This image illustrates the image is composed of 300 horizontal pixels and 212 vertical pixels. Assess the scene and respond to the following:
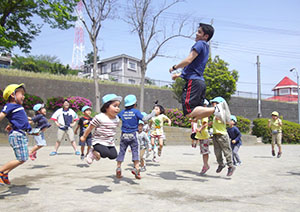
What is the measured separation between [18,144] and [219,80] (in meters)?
21.5

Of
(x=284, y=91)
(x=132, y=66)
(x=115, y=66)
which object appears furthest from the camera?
(x=284, y=91)

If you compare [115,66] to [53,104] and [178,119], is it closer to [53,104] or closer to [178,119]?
[178,119]

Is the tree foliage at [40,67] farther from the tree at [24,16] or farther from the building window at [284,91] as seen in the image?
the building window at [284,91]

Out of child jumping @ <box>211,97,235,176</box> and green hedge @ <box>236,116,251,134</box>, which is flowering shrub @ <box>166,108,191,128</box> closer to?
green hedge @ <box>236,116,251,134</box>

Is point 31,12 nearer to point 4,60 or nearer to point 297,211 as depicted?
point 297,211

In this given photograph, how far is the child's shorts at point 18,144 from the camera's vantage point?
4.59m

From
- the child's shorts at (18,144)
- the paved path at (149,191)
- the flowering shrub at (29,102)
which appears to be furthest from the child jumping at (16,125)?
the flowering shrub at (29,102)

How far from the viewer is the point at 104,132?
16.4ft

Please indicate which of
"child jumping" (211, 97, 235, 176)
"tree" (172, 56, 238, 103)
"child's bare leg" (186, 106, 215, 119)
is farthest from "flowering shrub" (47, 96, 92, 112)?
"child's bare leg" (186, 106, 215, 119)

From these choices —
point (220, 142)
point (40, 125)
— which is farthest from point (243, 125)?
point (40, 125)

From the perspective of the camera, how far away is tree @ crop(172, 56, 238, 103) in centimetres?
2422

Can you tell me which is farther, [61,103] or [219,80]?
[219,80]

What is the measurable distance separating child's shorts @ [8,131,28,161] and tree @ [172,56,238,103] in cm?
2069

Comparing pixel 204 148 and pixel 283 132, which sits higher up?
pixel 204 148
